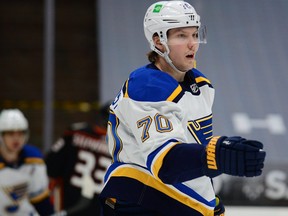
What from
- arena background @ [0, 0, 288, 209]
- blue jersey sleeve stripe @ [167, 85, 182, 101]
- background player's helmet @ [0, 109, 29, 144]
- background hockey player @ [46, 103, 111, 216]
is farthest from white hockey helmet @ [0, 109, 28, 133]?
blue jersey sleeve stripe @ [167, 85, 182, 101]

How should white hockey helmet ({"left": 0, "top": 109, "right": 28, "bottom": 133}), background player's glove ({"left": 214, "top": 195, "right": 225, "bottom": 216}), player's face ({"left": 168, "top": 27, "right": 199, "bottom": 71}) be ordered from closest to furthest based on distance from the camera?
player's face ({"left": 168, "top": 27, "right": 199, "bottom": 71}), background player's glove ({"left": 214, "top": 195, "right": 225, "bottom": 216}), white hockey helmet ({"left": 0, "top": 109, "right": 28, "bottom": 133})

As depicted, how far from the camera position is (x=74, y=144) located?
5.15 m

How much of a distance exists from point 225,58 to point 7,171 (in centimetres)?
274

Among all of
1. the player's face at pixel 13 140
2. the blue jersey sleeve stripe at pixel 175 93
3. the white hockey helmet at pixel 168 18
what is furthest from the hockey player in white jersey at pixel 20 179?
the blue jersey sleeve stripe at pixel 175 93

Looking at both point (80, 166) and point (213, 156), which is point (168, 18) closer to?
point (213, 156)

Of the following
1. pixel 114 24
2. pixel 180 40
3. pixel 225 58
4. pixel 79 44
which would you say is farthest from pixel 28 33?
pixel 180 40

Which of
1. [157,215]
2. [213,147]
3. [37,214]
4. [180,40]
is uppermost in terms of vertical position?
[180,40]

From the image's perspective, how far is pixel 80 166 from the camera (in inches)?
204

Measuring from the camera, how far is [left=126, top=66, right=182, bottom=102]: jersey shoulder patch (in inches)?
80.0

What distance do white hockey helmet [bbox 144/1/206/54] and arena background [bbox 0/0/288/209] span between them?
305 centimetres

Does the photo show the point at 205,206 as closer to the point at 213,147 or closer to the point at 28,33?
the point at 213,147

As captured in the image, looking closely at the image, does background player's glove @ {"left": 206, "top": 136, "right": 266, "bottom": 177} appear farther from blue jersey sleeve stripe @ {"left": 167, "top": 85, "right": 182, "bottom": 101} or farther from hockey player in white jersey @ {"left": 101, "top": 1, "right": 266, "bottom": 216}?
blue jersey sleeve stripe @ {"left": 167, "top": 85, "right": 182, "bottom": 101}

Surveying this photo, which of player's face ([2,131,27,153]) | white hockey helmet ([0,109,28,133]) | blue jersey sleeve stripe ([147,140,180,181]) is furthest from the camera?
white hockey helmet ([0,109,28,133])

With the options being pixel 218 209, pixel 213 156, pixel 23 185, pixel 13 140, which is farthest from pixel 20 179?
pixel 213 156
